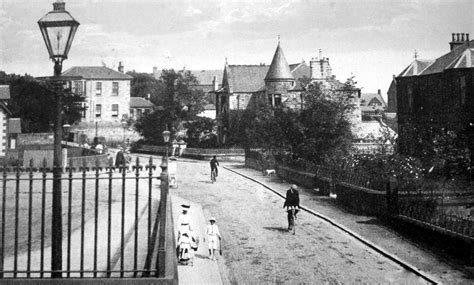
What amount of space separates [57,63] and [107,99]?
231ft

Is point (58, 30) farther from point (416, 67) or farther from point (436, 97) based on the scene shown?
point (416, 67)

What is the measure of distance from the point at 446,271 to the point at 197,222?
8.85 meters

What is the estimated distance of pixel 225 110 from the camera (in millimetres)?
75562

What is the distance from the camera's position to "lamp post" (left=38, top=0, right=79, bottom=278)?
6.61 meters

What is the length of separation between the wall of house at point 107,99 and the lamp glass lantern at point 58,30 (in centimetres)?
6868

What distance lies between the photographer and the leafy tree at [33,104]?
5462 centimetres

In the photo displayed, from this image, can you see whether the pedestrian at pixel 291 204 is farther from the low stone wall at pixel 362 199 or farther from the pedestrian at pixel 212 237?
the pedestrian at pixel 212 237

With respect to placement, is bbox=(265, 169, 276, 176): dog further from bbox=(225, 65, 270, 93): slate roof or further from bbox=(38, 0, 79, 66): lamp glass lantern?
bbox=(225, 65, 270, 93): slate roof

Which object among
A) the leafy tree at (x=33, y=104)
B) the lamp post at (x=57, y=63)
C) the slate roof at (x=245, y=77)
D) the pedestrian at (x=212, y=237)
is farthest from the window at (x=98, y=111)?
the lamp post at (x=57, y=63)

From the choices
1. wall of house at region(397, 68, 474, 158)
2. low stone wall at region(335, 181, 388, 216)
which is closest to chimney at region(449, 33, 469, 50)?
wall of house at region(397, 68, 474, 158)

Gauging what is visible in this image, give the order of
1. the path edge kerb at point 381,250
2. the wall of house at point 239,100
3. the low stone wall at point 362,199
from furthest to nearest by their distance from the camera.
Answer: the wall of house at point 239,100 → the low stone wall at point 362,199 → the path edge kerb at point 381,250

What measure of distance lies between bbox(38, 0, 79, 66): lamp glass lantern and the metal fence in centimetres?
152

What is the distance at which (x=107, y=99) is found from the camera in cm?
7531

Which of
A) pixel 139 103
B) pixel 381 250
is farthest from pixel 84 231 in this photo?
pixel 139 103
